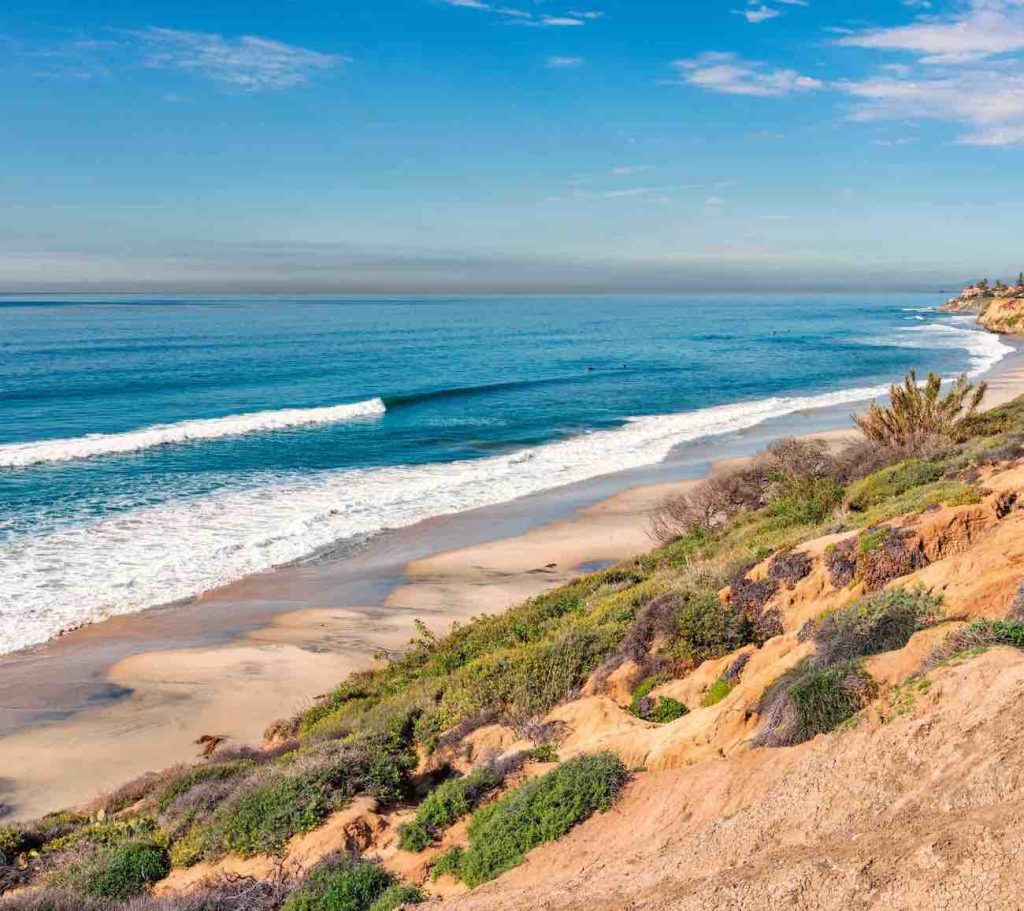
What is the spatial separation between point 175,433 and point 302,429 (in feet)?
18.9

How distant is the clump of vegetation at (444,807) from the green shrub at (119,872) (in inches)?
111

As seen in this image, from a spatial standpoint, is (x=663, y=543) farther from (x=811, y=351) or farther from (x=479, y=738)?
(x=811, y=351)

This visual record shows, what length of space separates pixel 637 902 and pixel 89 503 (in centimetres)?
2604

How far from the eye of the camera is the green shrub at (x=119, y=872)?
28.2 ft

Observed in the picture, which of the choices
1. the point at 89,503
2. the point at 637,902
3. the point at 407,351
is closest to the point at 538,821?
the point at 637,902

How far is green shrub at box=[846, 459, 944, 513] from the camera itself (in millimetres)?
16625

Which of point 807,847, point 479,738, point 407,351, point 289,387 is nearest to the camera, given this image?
point 807,847

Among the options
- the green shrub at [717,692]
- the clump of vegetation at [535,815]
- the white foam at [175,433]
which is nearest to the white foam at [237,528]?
the white foam at [175,433]

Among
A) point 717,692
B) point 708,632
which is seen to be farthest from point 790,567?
point 717,692

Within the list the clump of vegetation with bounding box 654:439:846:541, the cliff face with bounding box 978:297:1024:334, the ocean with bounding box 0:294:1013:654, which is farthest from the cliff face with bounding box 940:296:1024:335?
the clump of vegetation with bounding box 654:439:846:541

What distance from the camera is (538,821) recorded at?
7.64m

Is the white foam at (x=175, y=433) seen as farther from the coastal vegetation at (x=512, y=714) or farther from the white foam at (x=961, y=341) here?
the white foam at (x=961, y=341)

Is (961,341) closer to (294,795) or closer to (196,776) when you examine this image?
(196,776)

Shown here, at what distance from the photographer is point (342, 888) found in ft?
25.0
